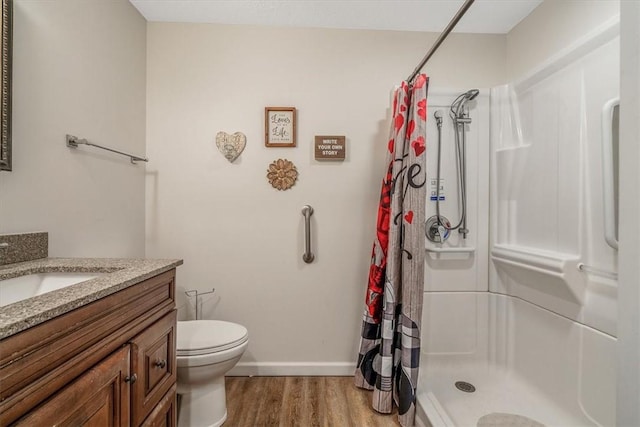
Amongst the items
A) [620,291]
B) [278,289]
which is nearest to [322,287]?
[278,289]

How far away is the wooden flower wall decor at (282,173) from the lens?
6.66 ft

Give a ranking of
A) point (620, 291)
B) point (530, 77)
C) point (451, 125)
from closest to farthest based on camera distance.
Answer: point (620, 291) → point (530, 77) → point (451, 125)

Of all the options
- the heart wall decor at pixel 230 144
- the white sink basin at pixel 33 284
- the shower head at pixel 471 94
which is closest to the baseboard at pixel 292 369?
the white sink basin at pixel 33 284

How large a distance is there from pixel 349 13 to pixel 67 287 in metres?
2.03

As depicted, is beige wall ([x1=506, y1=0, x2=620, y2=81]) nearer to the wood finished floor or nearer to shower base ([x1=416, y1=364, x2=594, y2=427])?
shower base ([x1=416, y1=364, x2=594, y2=427])

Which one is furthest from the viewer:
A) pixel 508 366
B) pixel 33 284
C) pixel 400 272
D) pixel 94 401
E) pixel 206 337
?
pixel 508 366

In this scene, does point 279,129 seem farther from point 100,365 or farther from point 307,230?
point 100,365

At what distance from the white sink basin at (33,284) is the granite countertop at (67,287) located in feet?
0.06

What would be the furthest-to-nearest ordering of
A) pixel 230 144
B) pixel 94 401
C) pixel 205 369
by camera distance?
pixel 230 144
pixel 205 369
pixel 94 401

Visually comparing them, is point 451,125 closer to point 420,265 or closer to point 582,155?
point 582,155

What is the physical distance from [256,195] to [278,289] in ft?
2.21

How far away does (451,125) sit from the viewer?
1893 mm

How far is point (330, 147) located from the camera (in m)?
2.03

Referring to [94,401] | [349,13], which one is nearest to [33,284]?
[94,401]
